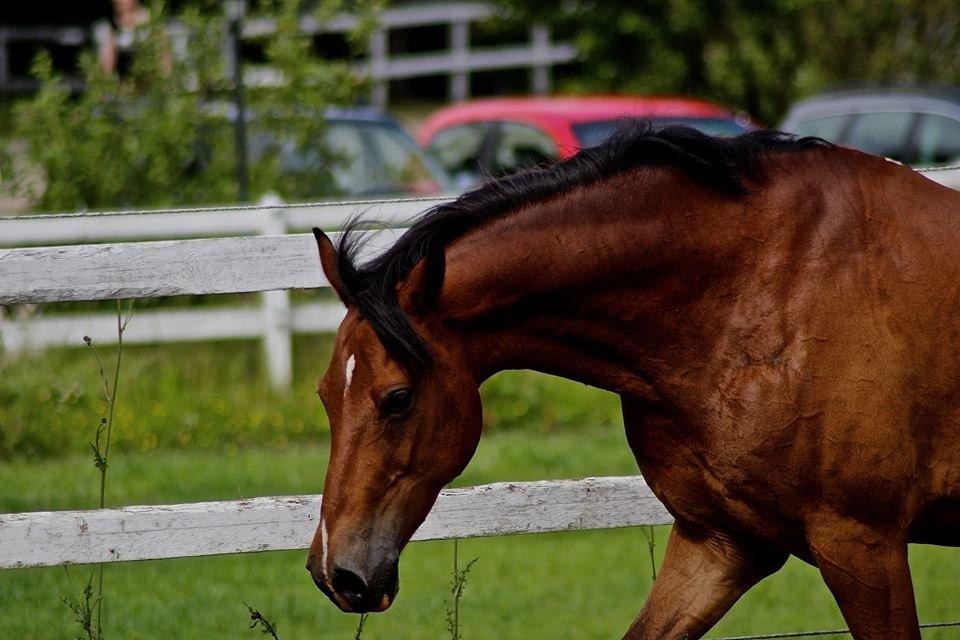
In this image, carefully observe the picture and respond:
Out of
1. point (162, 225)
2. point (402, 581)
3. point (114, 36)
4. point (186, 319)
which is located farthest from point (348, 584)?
point (114, 36)

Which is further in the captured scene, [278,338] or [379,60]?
[379,60]

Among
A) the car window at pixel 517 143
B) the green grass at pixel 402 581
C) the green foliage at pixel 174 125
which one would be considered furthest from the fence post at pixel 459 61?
the green grass at pixel 402 581

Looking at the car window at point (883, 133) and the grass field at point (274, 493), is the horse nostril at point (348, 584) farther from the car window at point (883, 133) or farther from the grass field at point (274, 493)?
the car window at point (883, 133)

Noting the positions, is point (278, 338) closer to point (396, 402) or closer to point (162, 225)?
point (162, 225)

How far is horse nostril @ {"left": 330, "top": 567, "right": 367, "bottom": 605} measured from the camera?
11.4ft

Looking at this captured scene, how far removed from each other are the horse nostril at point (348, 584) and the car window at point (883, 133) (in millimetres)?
10045

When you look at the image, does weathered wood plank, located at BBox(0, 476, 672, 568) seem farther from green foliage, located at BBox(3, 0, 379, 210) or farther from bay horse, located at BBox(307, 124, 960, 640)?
green foliage, located at BBox(3, 0, 379, 210)

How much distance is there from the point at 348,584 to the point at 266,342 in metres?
6.32

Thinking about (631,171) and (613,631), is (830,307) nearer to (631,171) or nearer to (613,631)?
(631,171)

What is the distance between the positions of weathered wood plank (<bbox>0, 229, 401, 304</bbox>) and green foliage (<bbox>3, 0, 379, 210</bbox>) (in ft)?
21.0

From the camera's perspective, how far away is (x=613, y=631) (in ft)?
19.3

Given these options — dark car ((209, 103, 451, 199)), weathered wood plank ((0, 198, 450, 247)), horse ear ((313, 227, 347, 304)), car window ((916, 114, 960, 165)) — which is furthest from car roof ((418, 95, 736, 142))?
horse ear ((313, 227, 347, 304))

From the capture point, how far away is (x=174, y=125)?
1084 centimetres

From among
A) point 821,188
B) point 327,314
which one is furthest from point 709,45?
point 821,188
